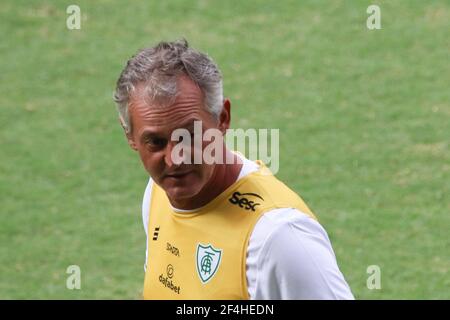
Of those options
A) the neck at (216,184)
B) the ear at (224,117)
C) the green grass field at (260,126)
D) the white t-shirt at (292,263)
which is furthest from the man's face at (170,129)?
the green grass field at (260,126)

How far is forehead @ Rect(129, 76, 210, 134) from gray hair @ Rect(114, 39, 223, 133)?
0.02 meters

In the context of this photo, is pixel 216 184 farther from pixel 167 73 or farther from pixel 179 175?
pixel 167 73

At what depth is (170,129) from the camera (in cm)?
429

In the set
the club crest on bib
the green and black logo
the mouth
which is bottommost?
the club crest on bib

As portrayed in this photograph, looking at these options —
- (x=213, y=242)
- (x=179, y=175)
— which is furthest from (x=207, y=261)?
(x=179, y=175)

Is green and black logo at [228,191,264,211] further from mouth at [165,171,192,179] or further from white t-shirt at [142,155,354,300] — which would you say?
mouth at [165,171,192,179]

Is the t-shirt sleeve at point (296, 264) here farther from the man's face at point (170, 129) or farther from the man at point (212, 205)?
the man's face at point (170, 129)

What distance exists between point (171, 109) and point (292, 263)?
0.69 metres

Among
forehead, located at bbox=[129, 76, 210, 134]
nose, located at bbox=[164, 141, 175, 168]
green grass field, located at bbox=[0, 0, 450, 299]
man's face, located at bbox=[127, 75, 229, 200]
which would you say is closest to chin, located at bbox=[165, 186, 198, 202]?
man's face, located at bbox=[127, 75, 229, 200]

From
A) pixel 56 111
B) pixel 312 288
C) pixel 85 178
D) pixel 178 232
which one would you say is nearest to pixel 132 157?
pixel 85 178

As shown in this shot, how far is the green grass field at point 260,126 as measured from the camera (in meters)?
9.20

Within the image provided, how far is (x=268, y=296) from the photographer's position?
4.23 meters

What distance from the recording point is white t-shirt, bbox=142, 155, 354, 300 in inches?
163

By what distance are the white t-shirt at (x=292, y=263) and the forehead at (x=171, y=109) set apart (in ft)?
1.56
